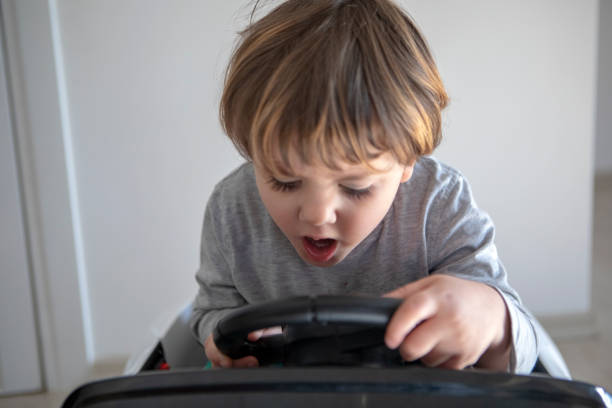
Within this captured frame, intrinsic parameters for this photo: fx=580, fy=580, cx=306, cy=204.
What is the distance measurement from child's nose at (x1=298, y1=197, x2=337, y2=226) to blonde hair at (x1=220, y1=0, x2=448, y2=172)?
0.04 metres

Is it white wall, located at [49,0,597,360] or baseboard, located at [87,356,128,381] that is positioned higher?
white wall, located at [49,0,597,360]

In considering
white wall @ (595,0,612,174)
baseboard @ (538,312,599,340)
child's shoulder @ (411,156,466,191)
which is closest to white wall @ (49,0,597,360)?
baseboard @ (538,312,599,340)

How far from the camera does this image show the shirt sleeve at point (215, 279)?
2.72ft

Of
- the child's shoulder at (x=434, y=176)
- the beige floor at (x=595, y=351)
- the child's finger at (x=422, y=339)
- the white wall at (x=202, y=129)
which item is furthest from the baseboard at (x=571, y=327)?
the child's finger at (x=422, y=339)

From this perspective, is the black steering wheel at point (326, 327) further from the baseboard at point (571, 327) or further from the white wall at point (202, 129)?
the baseboard at point (571, 327)

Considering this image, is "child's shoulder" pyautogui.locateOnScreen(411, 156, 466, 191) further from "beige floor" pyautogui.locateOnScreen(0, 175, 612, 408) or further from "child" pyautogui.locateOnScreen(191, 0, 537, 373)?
"beige floor" pyautogui.locateOnScreen(0, 175, 612, 408)

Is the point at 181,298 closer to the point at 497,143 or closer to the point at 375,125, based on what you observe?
the point at 497,143

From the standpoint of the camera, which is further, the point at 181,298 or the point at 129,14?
the point at 181,298

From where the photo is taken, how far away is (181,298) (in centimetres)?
144

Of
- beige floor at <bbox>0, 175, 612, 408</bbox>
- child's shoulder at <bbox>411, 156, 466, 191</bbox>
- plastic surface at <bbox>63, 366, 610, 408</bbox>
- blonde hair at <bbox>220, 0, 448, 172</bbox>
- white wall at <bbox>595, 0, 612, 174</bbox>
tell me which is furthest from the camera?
white wall at <bbox>595, 0, 612, 174</bbox>

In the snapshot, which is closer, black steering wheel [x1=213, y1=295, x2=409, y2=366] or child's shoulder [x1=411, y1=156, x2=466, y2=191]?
black steering wheel [x1=213, y1=295, x2=409, y2=366]

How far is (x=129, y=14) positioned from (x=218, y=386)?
101cm

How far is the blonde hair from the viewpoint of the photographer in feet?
1.76

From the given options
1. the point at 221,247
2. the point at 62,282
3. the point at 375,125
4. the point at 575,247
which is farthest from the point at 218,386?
the point at 575,247
